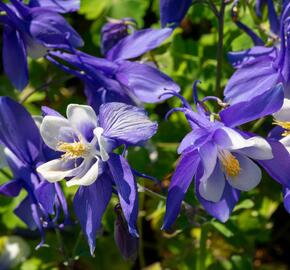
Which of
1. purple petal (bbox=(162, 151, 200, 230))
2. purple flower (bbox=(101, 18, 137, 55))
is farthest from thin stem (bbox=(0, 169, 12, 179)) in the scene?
purple petal (bbox=(162, 151, 200, 230))

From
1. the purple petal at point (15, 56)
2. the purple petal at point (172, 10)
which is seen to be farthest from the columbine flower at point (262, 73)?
the purple petal at point (15, 56)

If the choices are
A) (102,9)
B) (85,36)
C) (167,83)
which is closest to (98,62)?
(167,83)

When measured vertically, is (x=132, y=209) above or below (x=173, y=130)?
above

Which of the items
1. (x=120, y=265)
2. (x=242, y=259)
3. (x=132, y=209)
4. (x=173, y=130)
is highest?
(x=132, y=209)

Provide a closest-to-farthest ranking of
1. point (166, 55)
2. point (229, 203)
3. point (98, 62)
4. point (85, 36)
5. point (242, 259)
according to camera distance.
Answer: point (229, 203)
point (98, 62)
point (242, 259)
point (166, 55)
point (85, 36)

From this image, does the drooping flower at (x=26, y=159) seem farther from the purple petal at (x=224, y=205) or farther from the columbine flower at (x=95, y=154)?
the purple petal at (x=224, y=205)

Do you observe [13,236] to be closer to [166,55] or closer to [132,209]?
[166,55]
